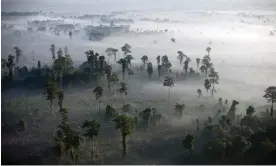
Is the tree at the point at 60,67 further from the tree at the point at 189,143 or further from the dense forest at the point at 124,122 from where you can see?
the tree at the point at 189,143

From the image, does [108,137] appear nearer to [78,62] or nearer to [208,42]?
[78,62]

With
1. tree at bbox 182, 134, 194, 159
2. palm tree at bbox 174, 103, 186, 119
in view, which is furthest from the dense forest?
palm tree at bbox 174, 103, 186, 119

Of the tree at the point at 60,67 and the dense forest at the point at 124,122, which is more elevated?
the tree at the point at 60,67

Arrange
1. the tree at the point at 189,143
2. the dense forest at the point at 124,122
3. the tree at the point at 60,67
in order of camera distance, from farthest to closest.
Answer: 1. the tree at the point at 60,67
2. the tree at the point at 189,143
3. the dense forest at the point at 124,122

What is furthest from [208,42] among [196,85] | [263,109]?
[263,109]

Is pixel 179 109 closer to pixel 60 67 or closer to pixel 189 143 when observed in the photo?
pixel 189 143

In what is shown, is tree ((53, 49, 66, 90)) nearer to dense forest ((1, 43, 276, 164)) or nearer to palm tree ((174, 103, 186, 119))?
dense forest ((1, 43, 276, 164))

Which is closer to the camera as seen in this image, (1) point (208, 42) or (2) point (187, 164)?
(2) point (187, 164)

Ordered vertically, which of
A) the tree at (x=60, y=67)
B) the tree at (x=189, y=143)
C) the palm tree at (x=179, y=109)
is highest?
the tree at (x=60, y=67)

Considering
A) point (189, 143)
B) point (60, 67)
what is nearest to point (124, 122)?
point (189, 143)

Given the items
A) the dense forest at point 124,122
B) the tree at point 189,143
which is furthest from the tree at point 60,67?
the tree at point 189,143

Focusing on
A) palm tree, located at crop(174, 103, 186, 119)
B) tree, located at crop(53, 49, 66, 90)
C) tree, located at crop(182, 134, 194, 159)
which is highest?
tree, located at crop(53, 49, 66, 90)
